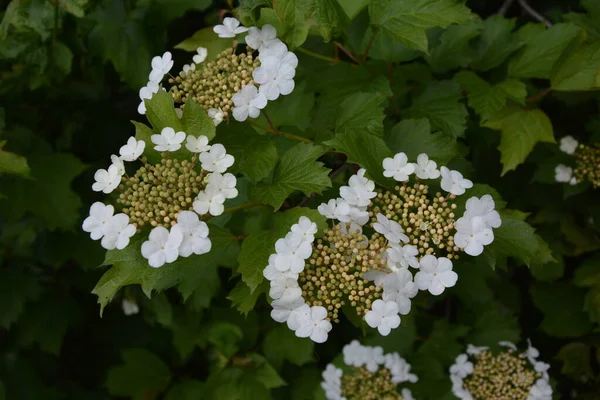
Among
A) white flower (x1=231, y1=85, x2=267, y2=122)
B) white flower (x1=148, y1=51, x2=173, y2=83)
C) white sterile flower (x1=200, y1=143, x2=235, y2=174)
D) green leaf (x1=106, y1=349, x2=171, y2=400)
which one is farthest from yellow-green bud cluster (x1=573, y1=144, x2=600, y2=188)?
green leaf (x1=106, y1=349, x2=171, y2=400)

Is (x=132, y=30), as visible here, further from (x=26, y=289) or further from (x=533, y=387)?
(x=533, y=387)

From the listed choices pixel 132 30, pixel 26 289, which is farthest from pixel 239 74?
pixel 26 289

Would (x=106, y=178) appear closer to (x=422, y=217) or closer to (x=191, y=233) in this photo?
(x=191, y=233)

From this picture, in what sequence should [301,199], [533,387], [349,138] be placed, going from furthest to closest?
[533,387]
[301,199]
[349,138]

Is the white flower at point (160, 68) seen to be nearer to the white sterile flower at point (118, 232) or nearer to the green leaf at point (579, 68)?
the white sterile flower at point (118, 232)

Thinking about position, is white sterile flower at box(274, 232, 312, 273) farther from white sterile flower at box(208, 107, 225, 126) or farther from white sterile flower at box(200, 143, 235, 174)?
white sterile flower at box(208, 107, 225, 126)

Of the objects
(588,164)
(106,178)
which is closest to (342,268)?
(106,178)
